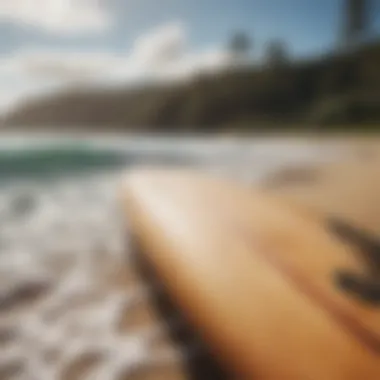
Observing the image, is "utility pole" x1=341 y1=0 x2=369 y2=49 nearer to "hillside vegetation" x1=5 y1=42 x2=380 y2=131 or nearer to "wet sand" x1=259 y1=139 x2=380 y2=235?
"hillside vegetation" x1=5 y1=42 x2=380 y2=131

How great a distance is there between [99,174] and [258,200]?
0.82 ft

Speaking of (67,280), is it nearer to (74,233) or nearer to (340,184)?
(74,233)

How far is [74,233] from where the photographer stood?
873 millimetres

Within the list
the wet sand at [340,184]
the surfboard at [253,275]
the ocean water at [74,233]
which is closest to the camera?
the surfboard at [253,275]

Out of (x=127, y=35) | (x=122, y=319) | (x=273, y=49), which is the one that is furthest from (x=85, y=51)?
(x=122, y=319)

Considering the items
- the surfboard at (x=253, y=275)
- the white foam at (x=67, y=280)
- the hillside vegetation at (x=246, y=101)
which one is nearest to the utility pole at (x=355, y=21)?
the hillside vegetation at (x=246, y=101)

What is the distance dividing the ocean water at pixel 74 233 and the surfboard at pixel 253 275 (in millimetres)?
34

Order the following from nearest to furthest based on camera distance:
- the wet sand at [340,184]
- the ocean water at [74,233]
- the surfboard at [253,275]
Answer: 1. the surfboard at [253,275]
2. the ocean water at [74,233]
3. the wet sand at [340,184]

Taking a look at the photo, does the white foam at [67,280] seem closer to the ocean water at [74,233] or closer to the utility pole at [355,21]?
the ocean water at [74,233]

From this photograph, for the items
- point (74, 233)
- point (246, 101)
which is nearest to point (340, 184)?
point (246, 101)

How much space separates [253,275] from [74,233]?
11.6 inches

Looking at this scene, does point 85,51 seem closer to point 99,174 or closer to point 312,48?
point 99,174

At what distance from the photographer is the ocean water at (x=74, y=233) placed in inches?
28.1

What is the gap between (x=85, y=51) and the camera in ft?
2.90
